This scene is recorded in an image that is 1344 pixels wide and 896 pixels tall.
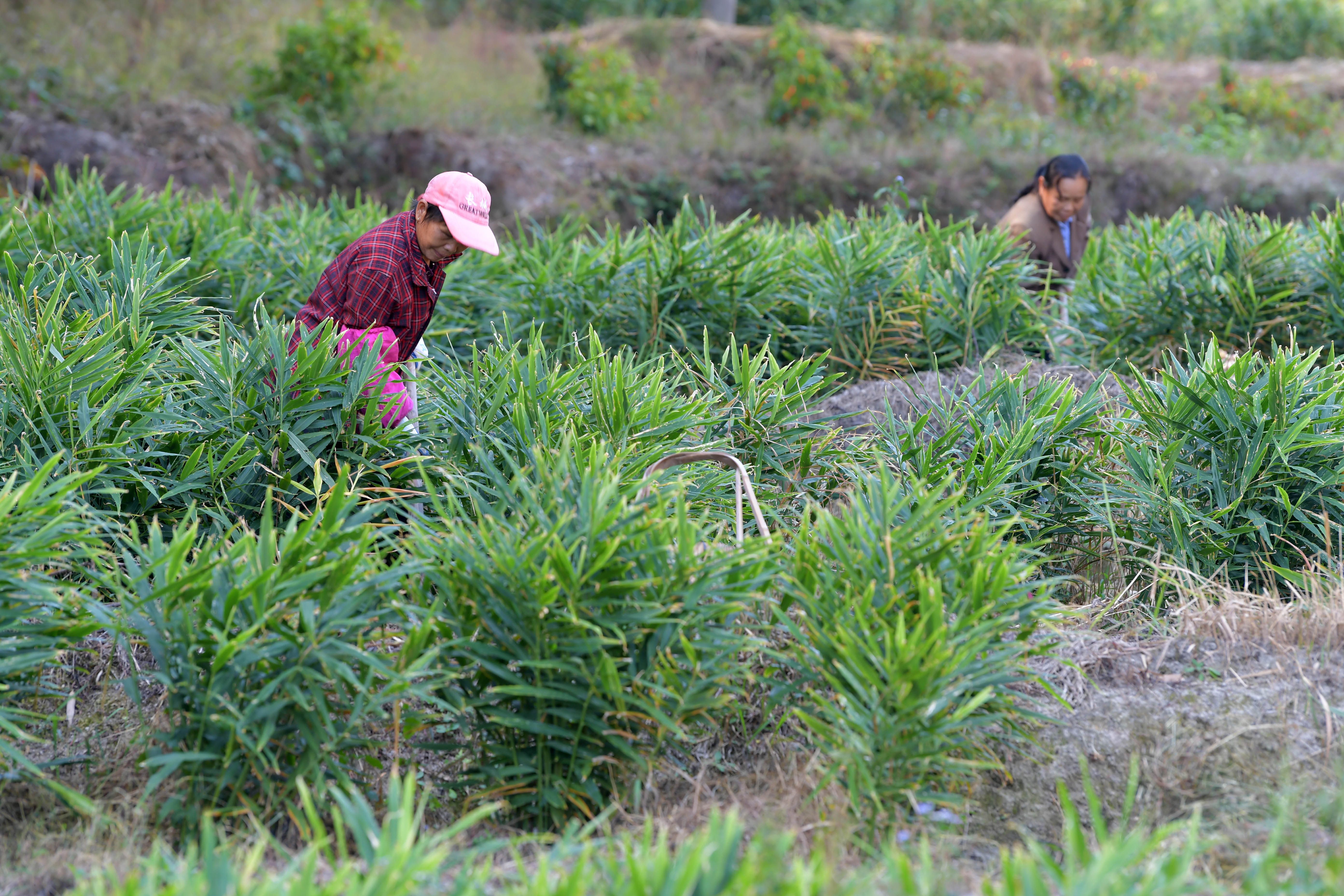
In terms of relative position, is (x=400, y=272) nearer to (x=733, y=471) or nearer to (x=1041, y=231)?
(x=733, y=471)

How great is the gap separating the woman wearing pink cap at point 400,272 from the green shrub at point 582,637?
1239mm

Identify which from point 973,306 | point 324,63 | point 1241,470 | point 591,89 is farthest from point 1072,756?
point 591,89

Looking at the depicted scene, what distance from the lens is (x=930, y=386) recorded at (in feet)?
16.6

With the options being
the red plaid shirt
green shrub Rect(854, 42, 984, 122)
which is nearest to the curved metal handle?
the red plaid shirt

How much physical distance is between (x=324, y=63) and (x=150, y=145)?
2033 millimetres

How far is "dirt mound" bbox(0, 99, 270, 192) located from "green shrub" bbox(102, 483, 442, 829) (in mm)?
8216

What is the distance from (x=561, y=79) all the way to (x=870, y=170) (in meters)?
3.77

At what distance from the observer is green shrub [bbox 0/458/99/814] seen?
2436mm

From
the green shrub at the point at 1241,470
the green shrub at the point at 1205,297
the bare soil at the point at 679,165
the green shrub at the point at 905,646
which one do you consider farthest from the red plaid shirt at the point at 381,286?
the bare soil at the point at 679,165

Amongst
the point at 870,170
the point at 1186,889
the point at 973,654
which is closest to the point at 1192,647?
the point at 973,654

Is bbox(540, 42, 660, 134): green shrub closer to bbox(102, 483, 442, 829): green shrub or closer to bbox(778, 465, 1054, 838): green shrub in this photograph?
bbox(778, 465, 1054, 838): green shrub

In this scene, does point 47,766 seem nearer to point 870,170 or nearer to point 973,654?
point 973,654

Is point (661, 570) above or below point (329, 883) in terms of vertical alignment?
above

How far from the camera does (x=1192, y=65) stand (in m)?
18.5
